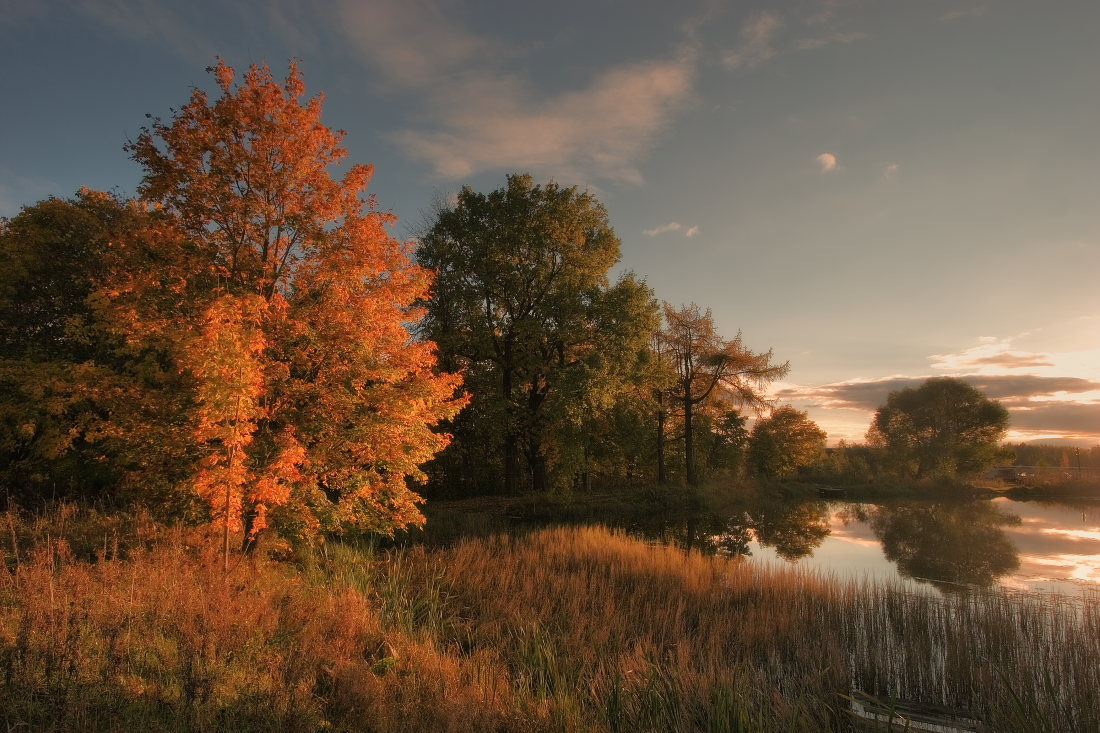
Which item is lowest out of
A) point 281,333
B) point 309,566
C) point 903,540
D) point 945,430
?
point 903,540

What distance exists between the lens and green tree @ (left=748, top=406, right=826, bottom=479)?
49.1m

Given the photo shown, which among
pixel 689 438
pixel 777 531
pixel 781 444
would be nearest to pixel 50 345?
pixel 777 531

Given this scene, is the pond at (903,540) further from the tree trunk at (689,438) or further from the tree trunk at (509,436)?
the tree trunk at (509,436)

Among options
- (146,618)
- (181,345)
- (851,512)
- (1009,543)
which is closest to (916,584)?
(1009,543)

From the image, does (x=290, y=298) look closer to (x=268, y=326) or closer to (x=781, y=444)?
(x=268, y=326)

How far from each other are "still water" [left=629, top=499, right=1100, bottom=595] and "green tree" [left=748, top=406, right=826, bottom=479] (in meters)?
12.6

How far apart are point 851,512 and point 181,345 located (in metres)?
38.2

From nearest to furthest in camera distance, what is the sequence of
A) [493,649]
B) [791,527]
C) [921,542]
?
[493,649], [921,542], [791,527]

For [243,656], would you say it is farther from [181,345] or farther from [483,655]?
[181,345]

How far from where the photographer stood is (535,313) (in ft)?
83.6

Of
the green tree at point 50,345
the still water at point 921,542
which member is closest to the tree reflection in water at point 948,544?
the still water at point 921,542

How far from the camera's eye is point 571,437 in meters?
27.5

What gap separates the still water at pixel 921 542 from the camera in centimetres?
1440

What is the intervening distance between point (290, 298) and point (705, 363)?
2933 centimetres
